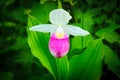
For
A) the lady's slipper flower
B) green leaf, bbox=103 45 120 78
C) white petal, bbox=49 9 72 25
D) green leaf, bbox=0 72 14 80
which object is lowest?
green leaf, bbox=0 72 14 80

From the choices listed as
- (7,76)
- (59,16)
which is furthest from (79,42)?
(7,76)

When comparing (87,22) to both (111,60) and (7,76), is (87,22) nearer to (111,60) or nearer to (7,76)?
(111,60)

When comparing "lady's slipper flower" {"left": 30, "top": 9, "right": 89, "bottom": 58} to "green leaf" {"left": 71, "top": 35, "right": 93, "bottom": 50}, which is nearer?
"lady's slipper flower" {"left": 30, "top": 9, "right": 89, "bottom": 58}

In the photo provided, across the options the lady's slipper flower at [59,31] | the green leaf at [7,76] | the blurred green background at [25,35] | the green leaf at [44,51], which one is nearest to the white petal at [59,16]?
the lady's slipper flower at [59,31]

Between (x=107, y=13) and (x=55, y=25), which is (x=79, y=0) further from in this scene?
(x=55, y=25)

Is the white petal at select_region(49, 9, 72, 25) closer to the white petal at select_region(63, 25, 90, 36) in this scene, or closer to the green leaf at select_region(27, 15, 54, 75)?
the white petal at select_region(63, 25, 90, 36)

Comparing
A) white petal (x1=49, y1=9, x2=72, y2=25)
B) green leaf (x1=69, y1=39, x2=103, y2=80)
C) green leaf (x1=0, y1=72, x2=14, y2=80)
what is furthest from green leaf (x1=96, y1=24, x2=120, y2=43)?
green leaf (x1=0, y1=72, x2=14, y2=80)

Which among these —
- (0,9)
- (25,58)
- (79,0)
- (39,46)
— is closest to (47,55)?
(39,46)

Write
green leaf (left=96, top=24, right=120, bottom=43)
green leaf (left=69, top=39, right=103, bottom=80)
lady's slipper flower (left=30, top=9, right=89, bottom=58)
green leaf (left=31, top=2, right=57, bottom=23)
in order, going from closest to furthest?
lady's slipper flower (left=30, top=9, right=89, bottom=58)
green leaf (left=69, top=39, right=103, bottom=80)
green leaf (left=96, top=24, right=120, bottom=43)
green leaf (left=31, top=2, right=57, bottom=23)
